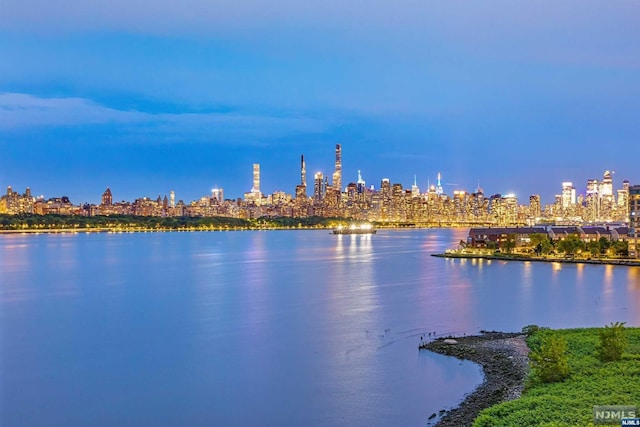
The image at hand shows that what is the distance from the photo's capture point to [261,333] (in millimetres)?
19328

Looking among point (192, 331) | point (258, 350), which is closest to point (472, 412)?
point (258, 350)

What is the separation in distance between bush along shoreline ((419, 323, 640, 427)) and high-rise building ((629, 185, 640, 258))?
28321 mm

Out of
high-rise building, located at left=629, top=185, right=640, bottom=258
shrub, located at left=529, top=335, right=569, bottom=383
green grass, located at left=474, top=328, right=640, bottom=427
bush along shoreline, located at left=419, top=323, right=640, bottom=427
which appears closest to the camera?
green grass, located at left=474, top=328, right=640, bottom=427

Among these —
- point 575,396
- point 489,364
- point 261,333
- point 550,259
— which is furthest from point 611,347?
point 550,259

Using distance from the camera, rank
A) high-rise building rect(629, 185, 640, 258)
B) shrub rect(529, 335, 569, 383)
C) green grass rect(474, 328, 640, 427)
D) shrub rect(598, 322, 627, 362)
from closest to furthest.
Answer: green grass rect(474, 328, 640, 427) < shrub rect(529, 335, 569, 383) < shrub rect(598, 322, 627, 362) < high-rise building rect(629, 185, 640, 258)

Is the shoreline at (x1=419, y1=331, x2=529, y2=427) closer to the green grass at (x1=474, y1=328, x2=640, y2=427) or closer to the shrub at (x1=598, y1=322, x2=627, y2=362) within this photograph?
the green grass at (x1=474, y1=328, x2=640, y2=427)

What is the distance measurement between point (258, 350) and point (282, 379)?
2.98 metres

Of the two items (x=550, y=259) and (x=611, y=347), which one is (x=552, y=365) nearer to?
(x=611, y=347)

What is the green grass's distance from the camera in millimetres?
8906

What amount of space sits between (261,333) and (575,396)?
11.1 metres

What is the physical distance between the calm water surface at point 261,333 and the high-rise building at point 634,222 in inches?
227

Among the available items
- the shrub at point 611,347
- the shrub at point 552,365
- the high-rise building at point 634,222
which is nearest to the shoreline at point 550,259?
the high-rise building at point 634,222

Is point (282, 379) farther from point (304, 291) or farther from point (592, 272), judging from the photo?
point (592, 272)

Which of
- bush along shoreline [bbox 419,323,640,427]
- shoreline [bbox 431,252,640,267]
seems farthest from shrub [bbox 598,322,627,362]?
shoreline [bbox 431,252,640,267]
